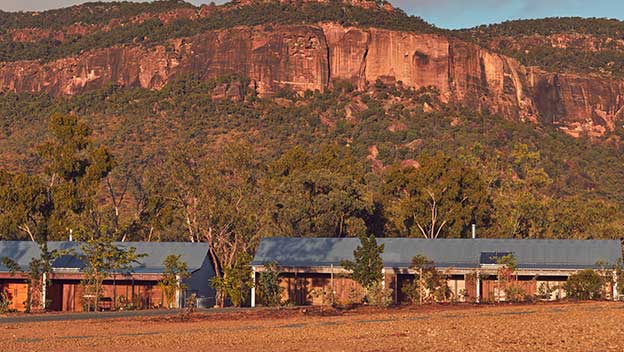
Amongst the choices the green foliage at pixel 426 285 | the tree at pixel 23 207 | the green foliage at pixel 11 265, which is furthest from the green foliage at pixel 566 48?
the green foliage at pixel 11 265

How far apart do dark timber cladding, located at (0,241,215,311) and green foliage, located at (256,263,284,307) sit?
93.5 inches

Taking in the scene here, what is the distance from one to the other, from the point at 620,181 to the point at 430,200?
180 feet

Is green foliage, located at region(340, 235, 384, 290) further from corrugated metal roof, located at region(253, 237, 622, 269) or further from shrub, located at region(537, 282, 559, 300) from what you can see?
shrub, located at region(537, 282, 559, 300)

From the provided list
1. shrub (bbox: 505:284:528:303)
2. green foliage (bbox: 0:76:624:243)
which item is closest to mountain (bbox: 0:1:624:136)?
green foliage (bbox: 0:76:624:243)

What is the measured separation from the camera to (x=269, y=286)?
4928cm

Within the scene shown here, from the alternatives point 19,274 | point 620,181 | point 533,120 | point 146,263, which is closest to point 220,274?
point 146,263

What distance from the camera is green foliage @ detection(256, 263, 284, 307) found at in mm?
48969

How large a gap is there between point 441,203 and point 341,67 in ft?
269

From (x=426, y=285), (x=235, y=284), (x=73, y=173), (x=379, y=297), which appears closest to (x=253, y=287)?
(x=235, y=284)

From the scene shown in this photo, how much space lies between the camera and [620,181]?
399 feet

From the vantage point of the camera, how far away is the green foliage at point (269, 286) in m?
49.0

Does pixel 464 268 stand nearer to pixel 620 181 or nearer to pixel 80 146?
pixel 80 146

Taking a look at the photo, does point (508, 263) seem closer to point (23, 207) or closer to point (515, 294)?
point (515, 294)

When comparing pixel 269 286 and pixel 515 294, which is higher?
pixel 269 286
